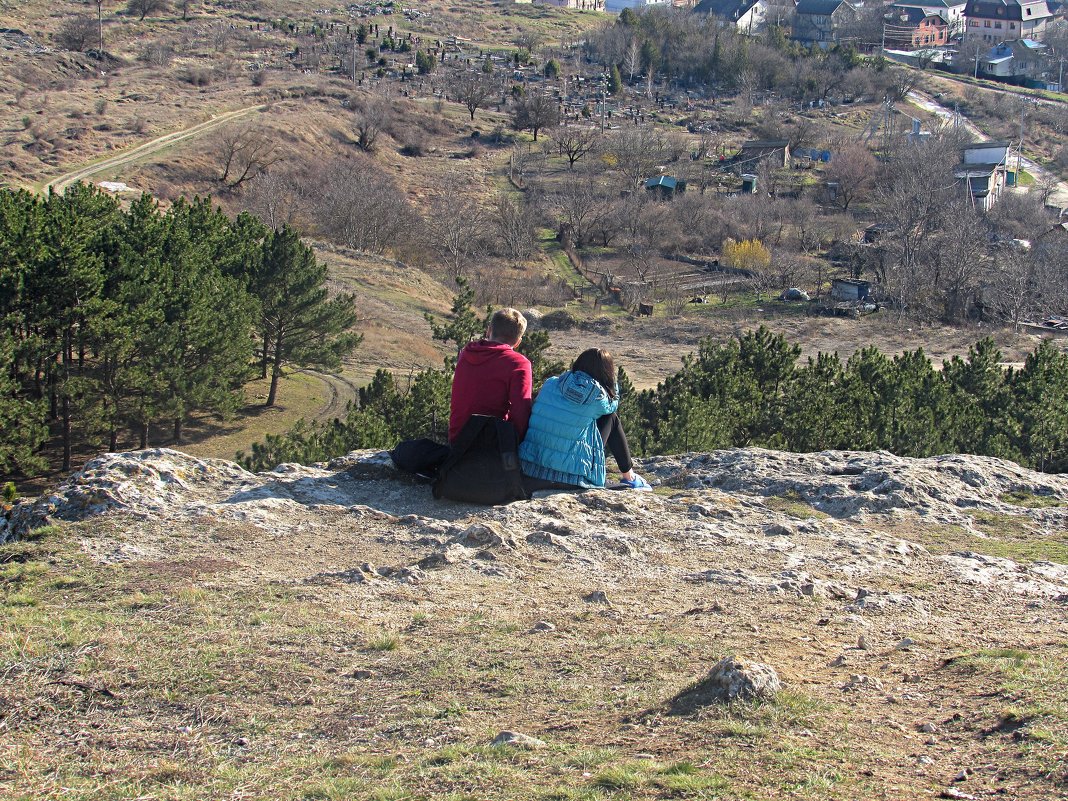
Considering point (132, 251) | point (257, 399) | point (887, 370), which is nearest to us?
point (887, 370)

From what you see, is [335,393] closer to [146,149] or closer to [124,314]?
[124,314]

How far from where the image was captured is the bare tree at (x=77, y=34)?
77875mm

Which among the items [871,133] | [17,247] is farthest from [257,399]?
[871,133]

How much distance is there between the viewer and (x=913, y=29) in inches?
4656

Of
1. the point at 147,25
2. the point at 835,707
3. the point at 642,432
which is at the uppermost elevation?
the point at 147,25

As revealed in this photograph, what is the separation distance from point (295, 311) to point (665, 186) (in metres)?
47.2

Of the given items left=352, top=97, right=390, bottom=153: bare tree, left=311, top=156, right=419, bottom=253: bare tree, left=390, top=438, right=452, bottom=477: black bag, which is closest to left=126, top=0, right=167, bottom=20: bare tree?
left=352, top=97, right=390, bottom=153: bare tree

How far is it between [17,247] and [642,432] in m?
11.5

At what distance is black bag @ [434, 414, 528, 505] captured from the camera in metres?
7.87

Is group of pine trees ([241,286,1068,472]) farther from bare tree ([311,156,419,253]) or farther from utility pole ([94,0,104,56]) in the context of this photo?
utility pole ([94,0,104,56])

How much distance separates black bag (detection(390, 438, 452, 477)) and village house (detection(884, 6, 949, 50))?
12212cm

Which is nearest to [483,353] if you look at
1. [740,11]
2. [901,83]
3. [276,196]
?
[276,196]

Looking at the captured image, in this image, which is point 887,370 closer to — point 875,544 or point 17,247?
point 875,544

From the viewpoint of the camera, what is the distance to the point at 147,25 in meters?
87.8
